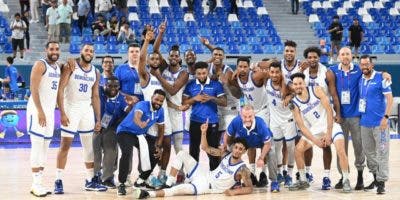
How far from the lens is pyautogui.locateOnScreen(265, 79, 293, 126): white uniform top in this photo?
10.9 m

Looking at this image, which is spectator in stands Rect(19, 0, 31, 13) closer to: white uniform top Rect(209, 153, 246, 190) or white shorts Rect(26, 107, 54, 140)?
white shorts Rect(26, 107, 54, 140)

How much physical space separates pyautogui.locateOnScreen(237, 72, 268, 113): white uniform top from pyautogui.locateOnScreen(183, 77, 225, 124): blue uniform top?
1.14ft

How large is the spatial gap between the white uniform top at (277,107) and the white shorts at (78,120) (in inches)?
102

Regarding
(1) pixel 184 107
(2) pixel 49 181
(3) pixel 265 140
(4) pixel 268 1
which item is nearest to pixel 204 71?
(1) pixel 184 107

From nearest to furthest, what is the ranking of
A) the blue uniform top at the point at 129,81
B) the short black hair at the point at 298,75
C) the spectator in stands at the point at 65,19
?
the short black hair at the point at 298,75, the blue uniform top at the point at 129,81, the spectator in stands at the point at 65,19

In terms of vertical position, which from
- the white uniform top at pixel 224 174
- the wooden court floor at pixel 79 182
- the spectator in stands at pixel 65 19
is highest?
the spectator in stands at pixel 65 19

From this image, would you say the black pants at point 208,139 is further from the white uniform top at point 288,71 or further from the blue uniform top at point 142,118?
the white uniform top at point 288,71

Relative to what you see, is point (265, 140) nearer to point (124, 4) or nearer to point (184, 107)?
point (184, 107)

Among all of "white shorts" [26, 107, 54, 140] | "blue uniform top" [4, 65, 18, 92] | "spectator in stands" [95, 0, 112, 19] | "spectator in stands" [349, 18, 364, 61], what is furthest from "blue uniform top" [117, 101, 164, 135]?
"spectator in stands" [349, 18, 364, 61]

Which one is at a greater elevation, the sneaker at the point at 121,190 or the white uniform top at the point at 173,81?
the white uniform top at the point at 173,81

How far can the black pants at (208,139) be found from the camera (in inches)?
434

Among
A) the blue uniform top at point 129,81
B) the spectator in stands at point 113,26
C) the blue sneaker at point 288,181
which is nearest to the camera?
the blue uniform top at point 129,81

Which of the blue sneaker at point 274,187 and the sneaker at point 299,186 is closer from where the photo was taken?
the blue sneaker at point 274,187

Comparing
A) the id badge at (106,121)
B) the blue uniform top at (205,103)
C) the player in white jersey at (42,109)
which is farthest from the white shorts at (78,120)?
the blue uniform top at (205,103)
